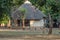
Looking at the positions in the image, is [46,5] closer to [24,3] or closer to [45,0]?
[45,0]

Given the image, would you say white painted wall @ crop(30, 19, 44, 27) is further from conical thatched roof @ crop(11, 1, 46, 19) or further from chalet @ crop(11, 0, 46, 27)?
conical thatched roof @ crop(11, 1, 46, 19)

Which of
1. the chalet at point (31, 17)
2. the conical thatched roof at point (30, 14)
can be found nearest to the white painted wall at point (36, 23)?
the chalet at point (31, 17)

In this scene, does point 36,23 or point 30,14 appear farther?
point 36,23

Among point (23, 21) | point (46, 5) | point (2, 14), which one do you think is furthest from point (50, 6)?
point (23, 21)

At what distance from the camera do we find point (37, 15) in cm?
5772

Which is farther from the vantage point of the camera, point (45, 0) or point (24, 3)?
point (24, 3)

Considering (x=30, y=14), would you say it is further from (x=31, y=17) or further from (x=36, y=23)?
(x=36, y=23)

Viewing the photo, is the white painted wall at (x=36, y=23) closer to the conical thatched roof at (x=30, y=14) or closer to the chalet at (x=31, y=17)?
the chalet at (x=31, y=17)

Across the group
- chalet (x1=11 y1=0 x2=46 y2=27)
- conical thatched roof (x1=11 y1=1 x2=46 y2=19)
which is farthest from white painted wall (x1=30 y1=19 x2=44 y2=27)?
conical thatched roof (x1=11 y1=1 x2=46 y2=19)

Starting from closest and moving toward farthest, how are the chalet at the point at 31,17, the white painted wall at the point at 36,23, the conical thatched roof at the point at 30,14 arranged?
the conical thatched roof at the point at 30,14 < the chalet at the point at 31,17 < the white painted wall at the point at 36,23

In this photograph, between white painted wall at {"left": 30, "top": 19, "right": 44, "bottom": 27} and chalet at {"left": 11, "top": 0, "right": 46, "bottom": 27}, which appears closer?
chalet at {"left": 11, "top": 0, "right": 46, "bottom": 27}

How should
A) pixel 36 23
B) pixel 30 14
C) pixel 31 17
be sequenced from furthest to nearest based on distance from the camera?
pixel 36 23 < pixel 30 14 < pixel 31 17

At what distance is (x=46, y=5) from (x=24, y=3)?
108 feet

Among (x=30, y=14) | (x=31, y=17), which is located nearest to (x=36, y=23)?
(x=31, y=17)
